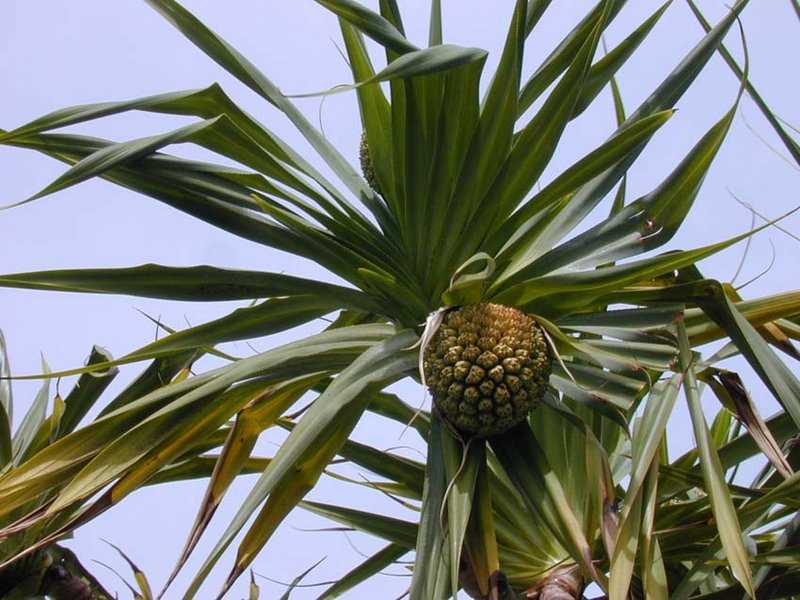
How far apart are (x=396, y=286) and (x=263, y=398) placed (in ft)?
1.02

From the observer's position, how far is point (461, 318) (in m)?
1.90

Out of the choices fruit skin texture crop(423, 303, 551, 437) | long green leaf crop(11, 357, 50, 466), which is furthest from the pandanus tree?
long green leaf crop(11, 357, 50, 466)

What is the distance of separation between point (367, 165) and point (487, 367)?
25.7 inches

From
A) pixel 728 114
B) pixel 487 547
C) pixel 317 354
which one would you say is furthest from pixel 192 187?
pixel 728 114

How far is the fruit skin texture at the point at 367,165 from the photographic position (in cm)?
232

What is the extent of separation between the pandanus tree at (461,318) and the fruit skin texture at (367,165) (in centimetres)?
1

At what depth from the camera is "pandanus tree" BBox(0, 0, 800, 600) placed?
1.87 m

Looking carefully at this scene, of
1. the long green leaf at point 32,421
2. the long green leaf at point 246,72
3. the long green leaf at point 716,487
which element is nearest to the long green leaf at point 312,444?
the long green leaf at point 246,72

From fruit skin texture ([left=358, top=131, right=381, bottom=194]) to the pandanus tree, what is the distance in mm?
10

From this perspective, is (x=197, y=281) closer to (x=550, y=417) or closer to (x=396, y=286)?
(x=396, y=286)

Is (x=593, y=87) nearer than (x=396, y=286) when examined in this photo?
No

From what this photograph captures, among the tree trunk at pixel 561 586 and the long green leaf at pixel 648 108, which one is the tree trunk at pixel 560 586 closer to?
the tree trunk at pixel 561 586

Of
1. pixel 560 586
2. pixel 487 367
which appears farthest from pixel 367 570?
pixel 487 367

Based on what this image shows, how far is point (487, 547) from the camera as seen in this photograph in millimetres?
1921
